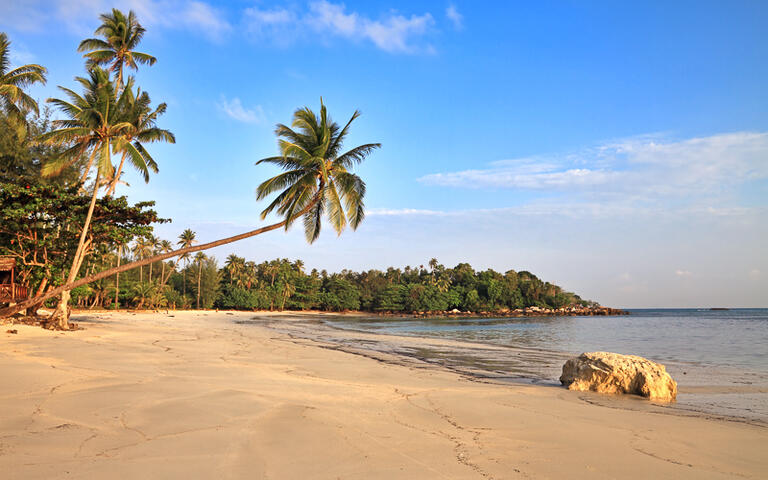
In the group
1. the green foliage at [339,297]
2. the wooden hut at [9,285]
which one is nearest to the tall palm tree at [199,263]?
the green foliage at [339,297]

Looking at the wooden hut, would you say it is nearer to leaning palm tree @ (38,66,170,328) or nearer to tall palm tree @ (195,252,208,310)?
leaning palm tree @ (38,66,170,328)

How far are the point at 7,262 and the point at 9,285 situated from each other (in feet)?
6.30

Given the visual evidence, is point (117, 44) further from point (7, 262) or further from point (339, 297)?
point (339, 297)

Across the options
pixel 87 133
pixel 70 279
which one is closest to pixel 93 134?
pixel 87 133

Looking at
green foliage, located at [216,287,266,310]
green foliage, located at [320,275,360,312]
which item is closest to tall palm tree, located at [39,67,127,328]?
green foliage, located at [216,287,266,310]

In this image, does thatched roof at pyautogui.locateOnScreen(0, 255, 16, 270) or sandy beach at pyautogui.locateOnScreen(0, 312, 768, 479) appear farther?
thatched roof at pyautogui.locateOnScreen(0, 255, 16, 270)

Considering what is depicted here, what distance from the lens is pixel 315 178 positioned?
56.7ft

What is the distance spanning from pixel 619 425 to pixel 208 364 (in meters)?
8.39

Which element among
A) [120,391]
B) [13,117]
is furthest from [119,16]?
[120,391]

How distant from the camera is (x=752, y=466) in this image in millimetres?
4453

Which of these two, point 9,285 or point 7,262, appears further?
point 9,285

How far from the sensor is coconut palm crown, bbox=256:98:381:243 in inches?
671

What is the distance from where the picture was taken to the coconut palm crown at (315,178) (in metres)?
17.0

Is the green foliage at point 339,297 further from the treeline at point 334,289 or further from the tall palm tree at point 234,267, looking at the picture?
the tall palm tree at point 234,267
